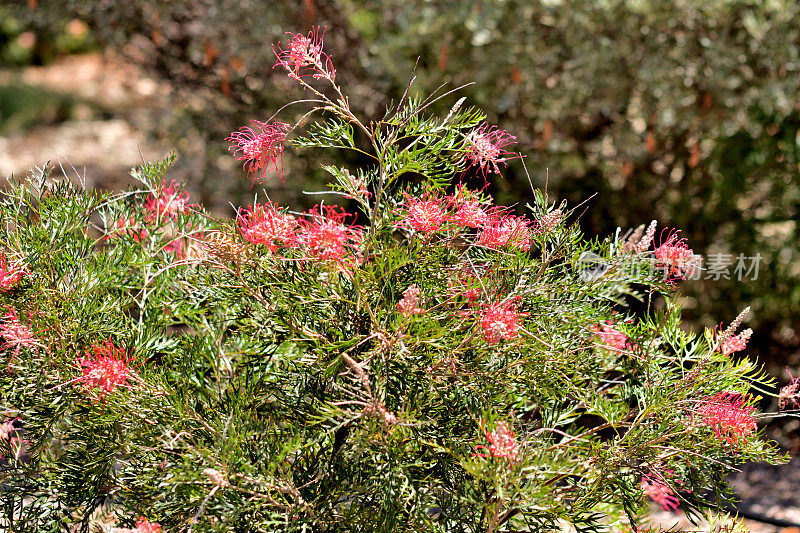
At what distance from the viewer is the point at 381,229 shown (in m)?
1.68

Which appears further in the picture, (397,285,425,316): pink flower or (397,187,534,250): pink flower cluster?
(397,187,534,250): pink flower cluster

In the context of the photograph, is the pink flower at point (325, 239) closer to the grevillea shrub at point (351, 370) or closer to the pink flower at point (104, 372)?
the grevillea shrub at point (351, 370)

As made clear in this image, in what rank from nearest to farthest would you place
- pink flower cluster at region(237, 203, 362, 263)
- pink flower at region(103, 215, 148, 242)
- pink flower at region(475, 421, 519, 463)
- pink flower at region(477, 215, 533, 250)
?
pink flower at region(475, 421, 519, 463) < pink flower cluster at region(237, 203, 362, 263) < pink flower at region(477, 215, 533, 250) < pink flower at region(103, 215, 148, 242)

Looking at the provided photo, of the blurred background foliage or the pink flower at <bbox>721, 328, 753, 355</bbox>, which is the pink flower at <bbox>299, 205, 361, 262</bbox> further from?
the blurred background foliage

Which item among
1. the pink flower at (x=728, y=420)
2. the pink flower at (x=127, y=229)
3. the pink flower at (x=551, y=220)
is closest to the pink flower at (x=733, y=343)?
the pink flower at (x=728, y=420)

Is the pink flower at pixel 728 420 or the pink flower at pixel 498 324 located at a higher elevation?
the pink flower at pixel 498 324

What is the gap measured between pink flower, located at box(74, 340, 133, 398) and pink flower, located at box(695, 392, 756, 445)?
3.74 ft

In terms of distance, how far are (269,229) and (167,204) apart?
1.78 ft

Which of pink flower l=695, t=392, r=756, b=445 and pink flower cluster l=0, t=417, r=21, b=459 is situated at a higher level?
pink flower l=695, t=392, r=756, b=445

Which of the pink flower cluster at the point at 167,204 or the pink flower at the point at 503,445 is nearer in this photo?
the pink flower at the point at 503,445

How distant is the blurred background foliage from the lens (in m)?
4.02

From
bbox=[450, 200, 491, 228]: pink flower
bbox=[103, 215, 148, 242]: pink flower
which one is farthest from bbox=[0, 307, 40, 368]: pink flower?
bbox=[450, 200, 491, 228]: pink flower

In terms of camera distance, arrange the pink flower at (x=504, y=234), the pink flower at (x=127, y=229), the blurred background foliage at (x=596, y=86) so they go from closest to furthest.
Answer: the pink flower at (x=504, y=234), the pink flower at (x=127, y=229), the blurred background foliage at (x=596, y=86)

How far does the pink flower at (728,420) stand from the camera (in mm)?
1603
